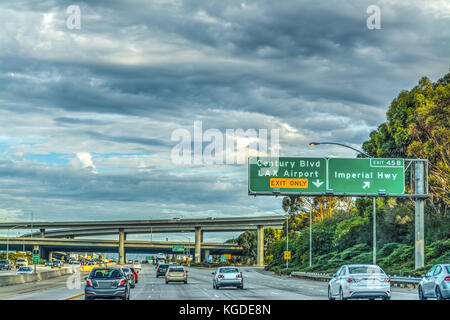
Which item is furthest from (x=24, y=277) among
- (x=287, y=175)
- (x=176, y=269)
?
(x=287, y=175)

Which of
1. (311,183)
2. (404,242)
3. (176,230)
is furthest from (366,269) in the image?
(176,230)

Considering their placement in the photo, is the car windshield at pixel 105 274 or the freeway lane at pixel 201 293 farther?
the freeway lane at pixel 201 293

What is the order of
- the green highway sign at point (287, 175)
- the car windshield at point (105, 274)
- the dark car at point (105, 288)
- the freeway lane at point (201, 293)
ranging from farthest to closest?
the green highway sign at point (287, 175) → the freeway lane at point (201, 293) → the car windshield at point (105, 274) → the dark car at point (105, 288)

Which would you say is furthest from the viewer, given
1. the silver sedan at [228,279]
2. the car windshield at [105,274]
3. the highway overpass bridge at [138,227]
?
the highway overpass bridge at [138,227]

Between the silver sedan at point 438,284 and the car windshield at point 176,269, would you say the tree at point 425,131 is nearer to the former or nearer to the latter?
the car windshield at point 176,269

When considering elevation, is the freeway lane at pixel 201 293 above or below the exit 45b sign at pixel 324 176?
below

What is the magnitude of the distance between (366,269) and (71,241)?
145 metres

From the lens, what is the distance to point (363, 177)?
49219mm

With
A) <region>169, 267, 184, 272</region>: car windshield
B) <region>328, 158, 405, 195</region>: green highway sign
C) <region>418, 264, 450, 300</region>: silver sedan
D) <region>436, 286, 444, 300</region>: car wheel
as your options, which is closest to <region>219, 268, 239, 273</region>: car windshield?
<region>328, 158, 405, 195</region>: green highway sign

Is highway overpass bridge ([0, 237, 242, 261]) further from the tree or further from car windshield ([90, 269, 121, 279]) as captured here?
car windshield ([90, 269, 121, 279])

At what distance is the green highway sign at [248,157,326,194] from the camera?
4878cm

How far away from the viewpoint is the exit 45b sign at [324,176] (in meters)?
48.8

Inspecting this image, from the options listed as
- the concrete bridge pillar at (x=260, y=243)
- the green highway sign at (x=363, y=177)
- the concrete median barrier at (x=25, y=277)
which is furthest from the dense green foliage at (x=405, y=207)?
the concrete bridge pillar at (x=260, y=243)
